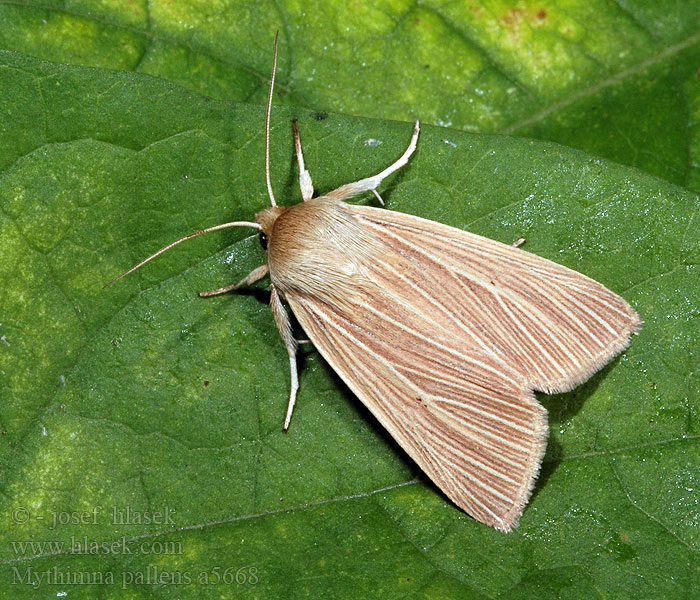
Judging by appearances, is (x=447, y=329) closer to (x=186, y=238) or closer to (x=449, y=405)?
(x=449, y=405)

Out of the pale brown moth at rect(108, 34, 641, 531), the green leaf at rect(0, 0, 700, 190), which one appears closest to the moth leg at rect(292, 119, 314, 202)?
the pale brown moth at rect(108, 34, 641, 531)

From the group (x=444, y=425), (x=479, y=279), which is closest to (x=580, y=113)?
(x=479, y=279)

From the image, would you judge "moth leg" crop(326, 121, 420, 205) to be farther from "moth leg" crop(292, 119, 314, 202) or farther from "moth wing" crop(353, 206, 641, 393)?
"moth wing" crop(353, 206, 641, 393)

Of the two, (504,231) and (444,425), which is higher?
(504,231)

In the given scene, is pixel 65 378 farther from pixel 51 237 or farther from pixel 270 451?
pixel 270 451

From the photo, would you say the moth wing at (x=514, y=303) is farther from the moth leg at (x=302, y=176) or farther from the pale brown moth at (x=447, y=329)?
the moth leg at (x=302, y=176)
